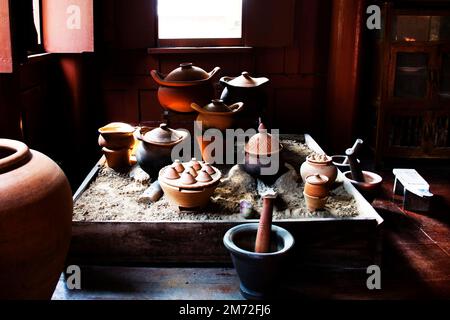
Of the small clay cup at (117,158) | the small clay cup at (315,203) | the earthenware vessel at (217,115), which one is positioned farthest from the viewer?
the small clay cup at (117,158)

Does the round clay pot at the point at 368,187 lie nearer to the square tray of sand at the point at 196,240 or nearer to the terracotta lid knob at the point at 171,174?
the square tray of sand at the point at 196,240

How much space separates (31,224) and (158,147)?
1704mm

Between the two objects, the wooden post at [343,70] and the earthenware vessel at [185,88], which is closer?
the earthenware vessel at [185,88]

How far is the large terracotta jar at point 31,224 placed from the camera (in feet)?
6.23

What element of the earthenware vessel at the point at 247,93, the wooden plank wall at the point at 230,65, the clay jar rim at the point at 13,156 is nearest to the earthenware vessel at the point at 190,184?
the clay jar rim at the point at 13,156

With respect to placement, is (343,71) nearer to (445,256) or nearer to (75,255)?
(445,256)

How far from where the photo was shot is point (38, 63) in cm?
439

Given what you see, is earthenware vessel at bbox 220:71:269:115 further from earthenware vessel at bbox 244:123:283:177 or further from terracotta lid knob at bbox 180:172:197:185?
terracotta lid knob at bbox 180:172:197:185

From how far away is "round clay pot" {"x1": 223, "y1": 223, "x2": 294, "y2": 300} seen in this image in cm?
257

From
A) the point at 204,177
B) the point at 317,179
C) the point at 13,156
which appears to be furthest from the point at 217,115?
the point at 13,156

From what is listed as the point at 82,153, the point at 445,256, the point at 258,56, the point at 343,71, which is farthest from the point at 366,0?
the point at 82,153

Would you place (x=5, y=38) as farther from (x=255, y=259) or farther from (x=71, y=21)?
(x=255, y=259)

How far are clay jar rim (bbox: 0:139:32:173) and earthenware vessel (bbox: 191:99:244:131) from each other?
5.95ft

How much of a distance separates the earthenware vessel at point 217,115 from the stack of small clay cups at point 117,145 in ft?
1.92
